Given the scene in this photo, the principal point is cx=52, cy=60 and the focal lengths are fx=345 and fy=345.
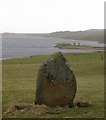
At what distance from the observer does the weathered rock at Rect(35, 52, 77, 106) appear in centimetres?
1884

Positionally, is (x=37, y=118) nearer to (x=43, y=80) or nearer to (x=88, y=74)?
(x=43, y=80)

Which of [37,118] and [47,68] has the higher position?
[47,68]

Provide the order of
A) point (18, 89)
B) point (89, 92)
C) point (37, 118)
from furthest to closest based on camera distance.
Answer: point (18, 89) < point (89, 92) < point (37, 118)

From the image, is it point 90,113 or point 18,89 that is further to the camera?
point 18,89

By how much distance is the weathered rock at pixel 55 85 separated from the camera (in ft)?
61.8

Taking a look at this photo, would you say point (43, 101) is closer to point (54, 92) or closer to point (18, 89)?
point (54, 92)

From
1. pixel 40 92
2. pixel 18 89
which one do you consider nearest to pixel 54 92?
pixel 40 92

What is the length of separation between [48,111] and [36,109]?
0.65m

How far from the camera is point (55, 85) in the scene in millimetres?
18797

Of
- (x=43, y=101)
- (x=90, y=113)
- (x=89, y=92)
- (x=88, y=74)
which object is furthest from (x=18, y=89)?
(x=88, y=74)

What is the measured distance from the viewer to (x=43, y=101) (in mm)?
19156

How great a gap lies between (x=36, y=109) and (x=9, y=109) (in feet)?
5.16

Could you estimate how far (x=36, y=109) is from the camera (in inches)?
707

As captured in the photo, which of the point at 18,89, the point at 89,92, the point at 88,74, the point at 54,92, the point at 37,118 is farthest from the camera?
the point at 88,74
